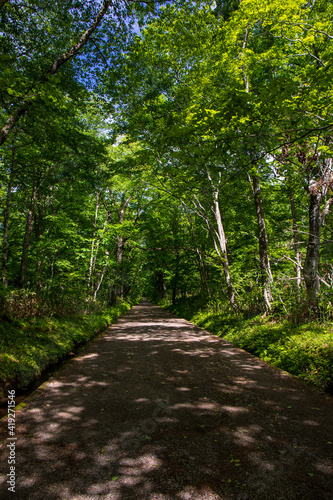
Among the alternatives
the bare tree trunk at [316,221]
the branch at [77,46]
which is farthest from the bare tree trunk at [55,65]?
the bare tree trunk at [316,221]

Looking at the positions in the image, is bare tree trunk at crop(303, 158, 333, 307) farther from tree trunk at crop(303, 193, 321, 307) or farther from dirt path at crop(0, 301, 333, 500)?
dirt path at crop(0, 301, 333, 500)

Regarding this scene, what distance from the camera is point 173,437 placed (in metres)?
2.69

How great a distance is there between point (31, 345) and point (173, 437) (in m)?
3.56

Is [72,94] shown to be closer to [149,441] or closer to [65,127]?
[65,127]

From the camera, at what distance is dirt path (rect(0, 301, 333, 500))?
2.01m

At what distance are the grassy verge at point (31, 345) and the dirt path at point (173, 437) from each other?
1.47 feet

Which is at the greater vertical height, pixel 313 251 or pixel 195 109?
pixel 195 109

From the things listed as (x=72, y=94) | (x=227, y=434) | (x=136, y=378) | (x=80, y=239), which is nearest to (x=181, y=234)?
(x=80, y=239)

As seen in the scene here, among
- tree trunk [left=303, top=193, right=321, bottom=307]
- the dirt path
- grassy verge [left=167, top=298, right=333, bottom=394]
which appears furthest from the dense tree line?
the dirt path

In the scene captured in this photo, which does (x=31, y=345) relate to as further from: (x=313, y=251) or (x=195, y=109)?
(x=195, y=109)

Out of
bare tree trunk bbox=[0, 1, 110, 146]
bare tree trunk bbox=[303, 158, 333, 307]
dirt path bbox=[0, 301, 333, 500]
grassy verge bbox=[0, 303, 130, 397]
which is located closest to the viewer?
dirt path bbox=[0, 301, 333, 500]

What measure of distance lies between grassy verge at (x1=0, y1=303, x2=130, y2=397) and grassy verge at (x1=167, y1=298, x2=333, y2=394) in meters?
4.69

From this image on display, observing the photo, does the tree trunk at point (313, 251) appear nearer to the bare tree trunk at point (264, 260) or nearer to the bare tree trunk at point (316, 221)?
the bare tree trunk at point (316, 221)

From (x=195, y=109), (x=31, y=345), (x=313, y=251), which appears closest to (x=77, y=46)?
(x=195, y=109)
